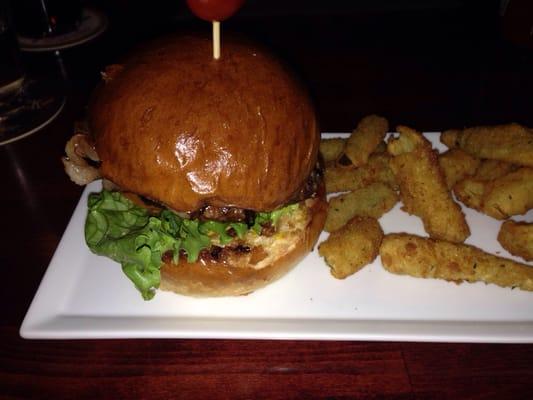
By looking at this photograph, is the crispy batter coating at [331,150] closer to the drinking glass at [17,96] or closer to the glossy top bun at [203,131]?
the glossy top bun at [203,131]

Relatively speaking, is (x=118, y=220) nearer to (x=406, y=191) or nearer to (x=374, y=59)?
(x=406, y=191)

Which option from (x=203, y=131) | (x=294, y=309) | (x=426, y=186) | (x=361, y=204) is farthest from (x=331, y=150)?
(x=203, y=131)

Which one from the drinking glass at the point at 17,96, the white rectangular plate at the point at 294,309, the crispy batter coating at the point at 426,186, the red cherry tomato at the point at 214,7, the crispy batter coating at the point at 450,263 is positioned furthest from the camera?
the drinking glass at the point at 17,96

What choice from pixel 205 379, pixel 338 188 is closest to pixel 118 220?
pixel 205 379

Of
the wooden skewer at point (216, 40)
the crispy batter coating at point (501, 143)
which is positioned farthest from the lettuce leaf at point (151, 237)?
the crispy batter coating at point (501, 143)

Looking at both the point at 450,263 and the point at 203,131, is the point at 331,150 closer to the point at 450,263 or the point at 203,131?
the point at 450,263

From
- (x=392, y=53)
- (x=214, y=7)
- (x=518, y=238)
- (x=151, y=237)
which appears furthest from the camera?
(x=392, y=53)
